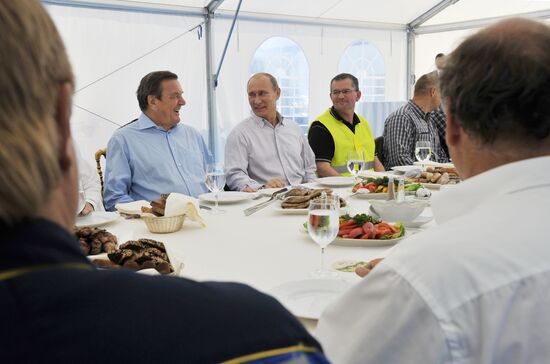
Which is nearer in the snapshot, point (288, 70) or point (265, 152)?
point (265, 152)

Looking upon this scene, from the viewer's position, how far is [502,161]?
99cm

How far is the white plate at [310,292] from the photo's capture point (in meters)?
1.18

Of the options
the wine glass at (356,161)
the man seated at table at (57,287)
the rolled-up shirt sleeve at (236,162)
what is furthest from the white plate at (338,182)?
the man seated at table at (57,287)

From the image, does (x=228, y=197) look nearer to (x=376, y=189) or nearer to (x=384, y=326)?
(x=376, y=189)

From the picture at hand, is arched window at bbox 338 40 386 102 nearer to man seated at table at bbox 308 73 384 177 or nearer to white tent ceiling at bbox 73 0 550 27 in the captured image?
white tent ceiling at bbox 73 0 550 27

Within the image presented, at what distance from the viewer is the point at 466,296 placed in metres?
0.77

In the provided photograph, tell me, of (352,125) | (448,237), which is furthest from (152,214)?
(352,125)

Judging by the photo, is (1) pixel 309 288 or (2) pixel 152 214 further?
(2) pixel 152 214

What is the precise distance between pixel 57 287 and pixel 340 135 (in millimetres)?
4509

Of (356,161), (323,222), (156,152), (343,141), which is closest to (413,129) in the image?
(343,141)

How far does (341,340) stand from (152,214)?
1296 millimetres

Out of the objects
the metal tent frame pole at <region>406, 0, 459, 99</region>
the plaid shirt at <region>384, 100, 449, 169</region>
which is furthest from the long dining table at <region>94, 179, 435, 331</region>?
the metal tent frame pole at <region>406, 0, 459, 99</region>

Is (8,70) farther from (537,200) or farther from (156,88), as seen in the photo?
(156,88)

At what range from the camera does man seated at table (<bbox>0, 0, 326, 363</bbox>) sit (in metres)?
0.40
